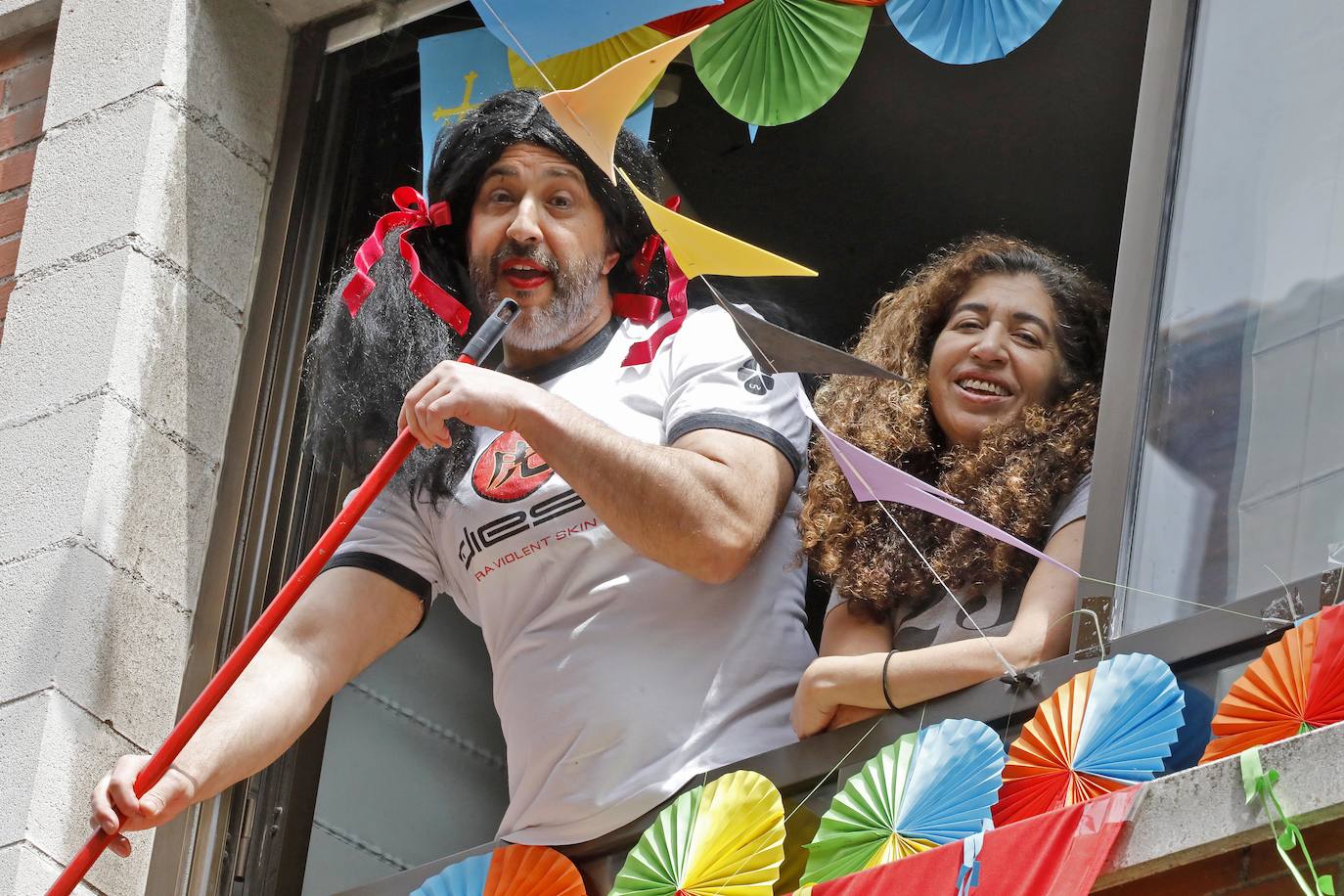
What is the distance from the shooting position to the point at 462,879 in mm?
2908

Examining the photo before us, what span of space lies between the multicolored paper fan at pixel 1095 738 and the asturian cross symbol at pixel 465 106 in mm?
1728

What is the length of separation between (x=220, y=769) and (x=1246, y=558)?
147cm

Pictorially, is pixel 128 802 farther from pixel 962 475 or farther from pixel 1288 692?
pixel 1288 692

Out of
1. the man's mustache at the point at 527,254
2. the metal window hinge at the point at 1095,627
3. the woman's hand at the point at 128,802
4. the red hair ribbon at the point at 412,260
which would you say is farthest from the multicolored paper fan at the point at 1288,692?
the red hair ribbon at the point at 412,260

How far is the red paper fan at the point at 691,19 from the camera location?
10.6 feet

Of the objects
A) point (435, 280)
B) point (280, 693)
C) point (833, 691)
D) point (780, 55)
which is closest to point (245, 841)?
point (280, 693)

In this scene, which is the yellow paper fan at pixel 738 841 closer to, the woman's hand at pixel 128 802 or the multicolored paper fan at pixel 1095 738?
the multicolored paper fan at pixel 1095 738

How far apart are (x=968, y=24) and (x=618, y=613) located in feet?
3.33

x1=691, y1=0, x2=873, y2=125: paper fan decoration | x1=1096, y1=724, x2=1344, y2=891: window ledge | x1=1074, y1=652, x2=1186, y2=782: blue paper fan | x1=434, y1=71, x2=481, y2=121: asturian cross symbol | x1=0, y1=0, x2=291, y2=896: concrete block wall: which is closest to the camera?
x1=1096, y1=724, x2=1344, y2=891: window ledge

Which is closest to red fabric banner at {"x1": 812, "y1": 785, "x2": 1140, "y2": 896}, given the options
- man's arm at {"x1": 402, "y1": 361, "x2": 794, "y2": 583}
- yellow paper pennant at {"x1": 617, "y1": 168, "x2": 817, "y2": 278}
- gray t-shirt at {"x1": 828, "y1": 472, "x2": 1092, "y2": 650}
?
gray t-shirt at {"x1": 828, "y1": 472, "x2": 1092, "y2": 650}

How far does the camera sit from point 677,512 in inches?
111

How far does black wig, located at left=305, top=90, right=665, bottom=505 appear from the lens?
11.2ft

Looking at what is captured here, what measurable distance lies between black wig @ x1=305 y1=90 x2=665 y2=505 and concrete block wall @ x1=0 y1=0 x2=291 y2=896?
27 cm

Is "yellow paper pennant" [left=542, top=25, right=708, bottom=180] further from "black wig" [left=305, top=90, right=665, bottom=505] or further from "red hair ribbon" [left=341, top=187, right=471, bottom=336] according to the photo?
"red hair ribbon" [left=341, top=187, right=471, bottom=336]
